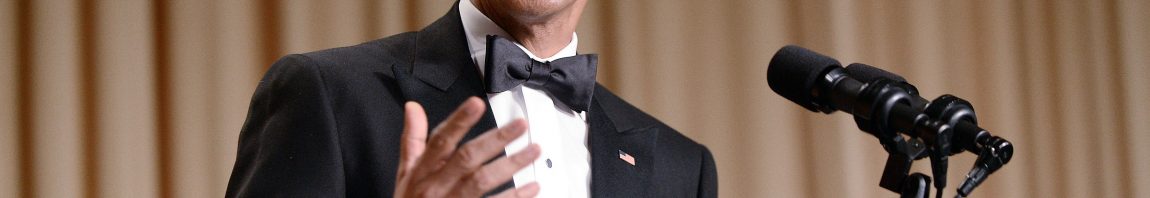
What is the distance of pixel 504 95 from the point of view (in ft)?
5.60

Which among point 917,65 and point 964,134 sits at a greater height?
point 964,134

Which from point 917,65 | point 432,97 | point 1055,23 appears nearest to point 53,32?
point 432,97

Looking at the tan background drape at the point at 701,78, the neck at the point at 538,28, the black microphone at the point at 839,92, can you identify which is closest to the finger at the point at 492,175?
the black microphone at the point at 839,92

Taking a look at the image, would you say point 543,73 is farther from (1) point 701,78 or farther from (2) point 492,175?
(1) point 701,78

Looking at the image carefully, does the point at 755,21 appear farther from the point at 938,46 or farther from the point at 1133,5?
the point at 1133,5

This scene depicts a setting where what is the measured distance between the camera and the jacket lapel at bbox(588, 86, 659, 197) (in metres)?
1.74

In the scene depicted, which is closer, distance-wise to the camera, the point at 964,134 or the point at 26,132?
the point at 964,134

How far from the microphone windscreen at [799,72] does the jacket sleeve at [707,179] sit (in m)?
0.58

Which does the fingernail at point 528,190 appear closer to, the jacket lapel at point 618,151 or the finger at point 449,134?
the finger at point 449,134

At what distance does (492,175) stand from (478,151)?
1.1 inches

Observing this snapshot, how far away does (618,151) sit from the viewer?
1.79 meters

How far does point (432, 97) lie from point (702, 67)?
1349mm

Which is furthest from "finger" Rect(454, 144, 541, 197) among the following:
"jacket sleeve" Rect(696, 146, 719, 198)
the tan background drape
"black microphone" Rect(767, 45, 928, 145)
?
the tan background drape

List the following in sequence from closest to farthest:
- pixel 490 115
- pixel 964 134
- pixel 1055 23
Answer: pixel 964 134
pixel 490 115
pixel 1055 23
